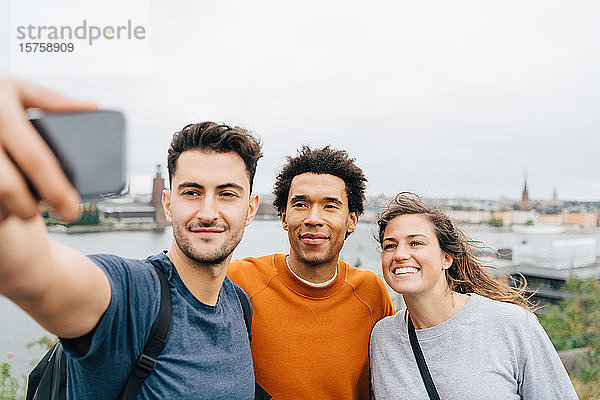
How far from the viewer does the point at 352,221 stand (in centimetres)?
303

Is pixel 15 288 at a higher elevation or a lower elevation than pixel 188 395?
higher

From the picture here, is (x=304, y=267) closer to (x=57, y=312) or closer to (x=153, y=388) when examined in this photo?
(x=153, y=388)

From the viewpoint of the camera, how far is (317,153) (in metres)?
2.93

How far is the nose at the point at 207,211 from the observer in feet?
6.00

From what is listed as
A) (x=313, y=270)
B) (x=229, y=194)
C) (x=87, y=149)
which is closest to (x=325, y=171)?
(x=313, y=270)

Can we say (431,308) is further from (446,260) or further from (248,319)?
(248,319)

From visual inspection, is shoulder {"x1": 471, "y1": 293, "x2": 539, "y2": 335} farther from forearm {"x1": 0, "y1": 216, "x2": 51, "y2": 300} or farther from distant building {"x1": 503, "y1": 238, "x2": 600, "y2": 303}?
distant building {"x1": 503, "y1": 238, "x2": 600, "y2": 303}

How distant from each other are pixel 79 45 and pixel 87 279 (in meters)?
4.48

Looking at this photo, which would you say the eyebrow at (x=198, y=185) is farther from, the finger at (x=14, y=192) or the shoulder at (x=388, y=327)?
the finger at (x=14, y=192)

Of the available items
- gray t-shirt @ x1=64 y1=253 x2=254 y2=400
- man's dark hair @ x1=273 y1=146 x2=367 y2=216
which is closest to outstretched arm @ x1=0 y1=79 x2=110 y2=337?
gray t-shirt @ x1=64 y1=253 x2=254 y2=400

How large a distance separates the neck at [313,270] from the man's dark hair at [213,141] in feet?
2.39

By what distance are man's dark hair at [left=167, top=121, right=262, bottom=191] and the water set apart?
0.38 m

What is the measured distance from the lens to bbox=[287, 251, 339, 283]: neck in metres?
2.59

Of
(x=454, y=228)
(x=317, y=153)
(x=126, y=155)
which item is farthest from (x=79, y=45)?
(x=126, y=155)
